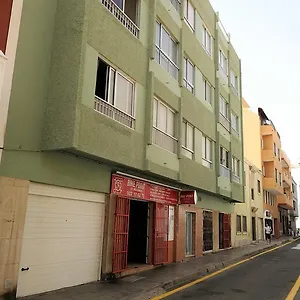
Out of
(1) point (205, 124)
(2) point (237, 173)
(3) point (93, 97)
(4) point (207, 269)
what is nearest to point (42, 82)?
(3) point (93, 97)

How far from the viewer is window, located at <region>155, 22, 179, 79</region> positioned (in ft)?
45.0

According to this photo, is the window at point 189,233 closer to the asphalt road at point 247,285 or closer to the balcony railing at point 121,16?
the asphalt road at point 247,285

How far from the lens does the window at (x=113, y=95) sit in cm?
1005

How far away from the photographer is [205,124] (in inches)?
712

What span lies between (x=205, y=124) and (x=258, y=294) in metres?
10.4

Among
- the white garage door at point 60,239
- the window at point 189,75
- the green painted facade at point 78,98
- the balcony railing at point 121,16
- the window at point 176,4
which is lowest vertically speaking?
the white garage door at point 60,239

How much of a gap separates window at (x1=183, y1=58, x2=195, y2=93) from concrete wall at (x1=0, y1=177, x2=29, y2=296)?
10274mm

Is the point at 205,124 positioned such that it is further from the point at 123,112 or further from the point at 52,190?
the point at 52,190

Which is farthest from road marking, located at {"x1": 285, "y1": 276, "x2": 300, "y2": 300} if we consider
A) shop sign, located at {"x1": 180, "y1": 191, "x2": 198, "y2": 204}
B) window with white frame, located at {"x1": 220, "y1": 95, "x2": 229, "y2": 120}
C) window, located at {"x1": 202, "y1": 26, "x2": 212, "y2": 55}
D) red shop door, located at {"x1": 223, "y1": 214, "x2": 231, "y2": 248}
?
window, located at {"x1": 202, "y1": 26, "x2": 212, "y2": 55}

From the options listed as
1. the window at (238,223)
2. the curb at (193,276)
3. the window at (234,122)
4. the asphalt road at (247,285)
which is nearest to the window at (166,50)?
the curb at (193,276)

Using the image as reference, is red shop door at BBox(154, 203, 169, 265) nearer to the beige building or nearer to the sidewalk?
the sidewalk

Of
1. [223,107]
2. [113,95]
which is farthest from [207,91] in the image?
[113,95]

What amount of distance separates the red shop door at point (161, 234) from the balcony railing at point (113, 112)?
157 inches

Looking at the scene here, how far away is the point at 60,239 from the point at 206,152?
11.0 m
